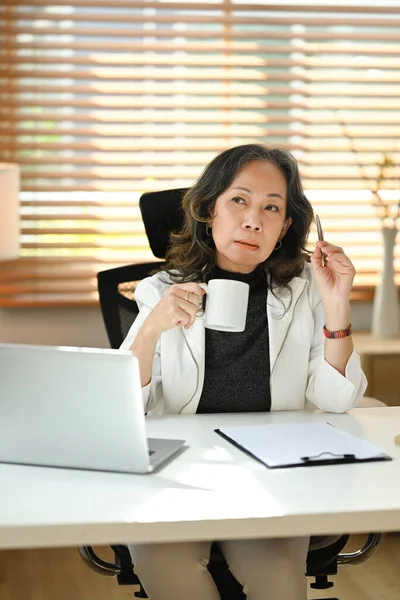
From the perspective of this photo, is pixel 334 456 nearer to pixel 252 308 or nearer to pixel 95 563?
pixel 95 563

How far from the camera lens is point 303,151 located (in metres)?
3.65

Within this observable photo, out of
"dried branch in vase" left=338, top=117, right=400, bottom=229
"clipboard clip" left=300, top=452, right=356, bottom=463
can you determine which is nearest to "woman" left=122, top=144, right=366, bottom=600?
"clipboard clip" left=300, top=452, right=356, bottom=463

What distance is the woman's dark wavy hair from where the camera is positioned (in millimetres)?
2260

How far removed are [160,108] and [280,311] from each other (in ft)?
5.25

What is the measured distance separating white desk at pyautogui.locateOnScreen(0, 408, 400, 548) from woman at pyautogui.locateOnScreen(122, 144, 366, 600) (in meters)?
0.48

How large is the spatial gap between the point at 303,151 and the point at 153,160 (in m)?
0.62

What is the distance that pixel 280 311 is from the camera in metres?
2.20

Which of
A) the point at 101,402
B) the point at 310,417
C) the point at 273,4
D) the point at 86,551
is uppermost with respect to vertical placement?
the point at 273,4

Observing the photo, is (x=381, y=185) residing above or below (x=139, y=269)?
above

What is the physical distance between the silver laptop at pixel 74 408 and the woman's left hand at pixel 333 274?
0.74 m

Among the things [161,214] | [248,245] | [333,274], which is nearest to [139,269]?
[161,214]

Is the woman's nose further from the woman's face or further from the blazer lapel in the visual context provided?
the blazer lapel

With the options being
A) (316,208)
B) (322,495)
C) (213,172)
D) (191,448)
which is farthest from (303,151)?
(322,495)

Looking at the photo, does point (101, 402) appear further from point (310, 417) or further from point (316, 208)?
point (316, 208)
